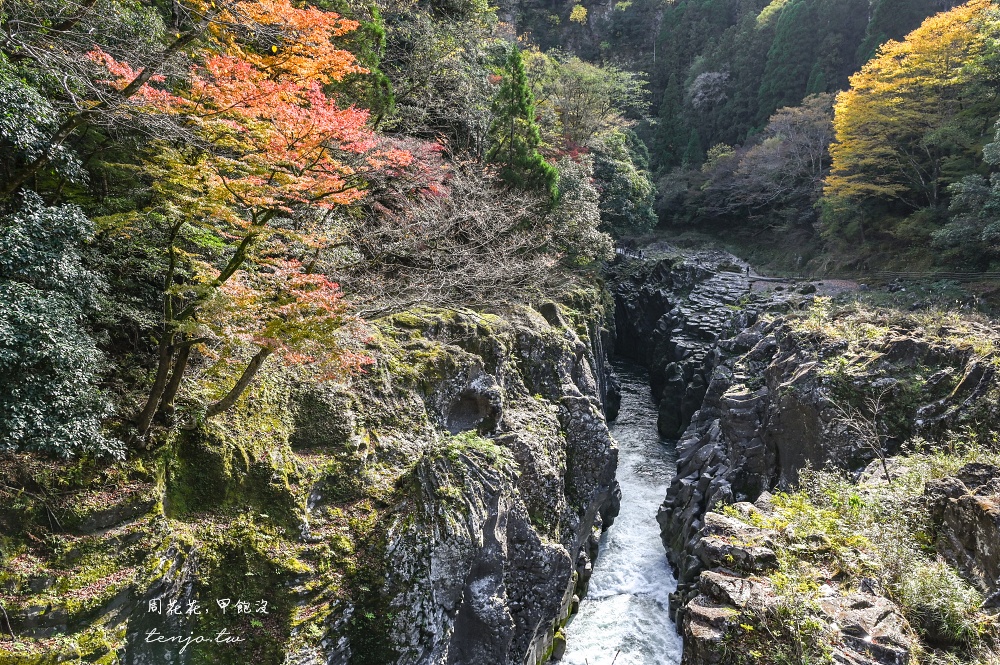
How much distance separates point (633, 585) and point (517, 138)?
48.2 ft

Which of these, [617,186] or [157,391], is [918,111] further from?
[157,391]

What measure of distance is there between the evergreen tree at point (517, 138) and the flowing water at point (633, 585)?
11.6m

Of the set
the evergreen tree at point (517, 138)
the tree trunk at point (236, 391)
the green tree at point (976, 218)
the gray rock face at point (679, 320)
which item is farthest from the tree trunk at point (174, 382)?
the green tree at point (976, 218)

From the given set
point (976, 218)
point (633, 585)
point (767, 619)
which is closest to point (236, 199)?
point (767, 619)

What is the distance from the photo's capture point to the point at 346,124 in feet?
21.8

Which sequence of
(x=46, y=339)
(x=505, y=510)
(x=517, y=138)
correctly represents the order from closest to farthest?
(x=46, y=339), (x=505, y=510), (x=517, y=138)

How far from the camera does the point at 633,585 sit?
14.1 meters

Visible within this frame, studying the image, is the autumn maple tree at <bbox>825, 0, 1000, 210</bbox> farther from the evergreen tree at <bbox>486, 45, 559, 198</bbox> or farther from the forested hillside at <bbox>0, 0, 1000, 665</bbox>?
the evergreen tree at <bbox>486, 45, 559, 198</bbox>

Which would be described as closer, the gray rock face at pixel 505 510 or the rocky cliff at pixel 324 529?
the rocky cliff at pixel 324 529

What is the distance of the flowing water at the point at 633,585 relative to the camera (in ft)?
38.5

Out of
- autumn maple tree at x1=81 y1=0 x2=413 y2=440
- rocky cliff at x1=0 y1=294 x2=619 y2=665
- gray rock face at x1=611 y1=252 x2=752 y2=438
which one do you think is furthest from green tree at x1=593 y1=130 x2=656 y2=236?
autumn maple tree at x1=81 y1=0 x2=413 y2=440

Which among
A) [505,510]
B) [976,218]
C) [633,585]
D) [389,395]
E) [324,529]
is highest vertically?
[976,218]

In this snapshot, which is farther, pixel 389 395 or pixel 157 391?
pixel 389 395

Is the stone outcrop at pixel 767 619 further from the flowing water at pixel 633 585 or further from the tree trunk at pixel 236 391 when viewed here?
the tree trunk at pixel 236 391
